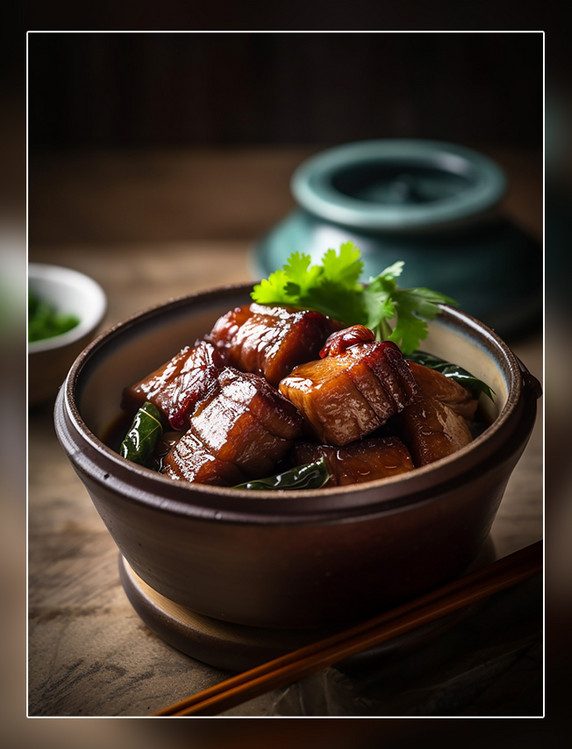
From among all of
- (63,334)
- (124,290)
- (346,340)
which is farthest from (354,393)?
(124,290)

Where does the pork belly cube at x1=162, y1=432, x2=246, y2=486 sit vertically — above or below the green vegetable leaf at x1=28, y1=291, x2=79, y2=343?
above

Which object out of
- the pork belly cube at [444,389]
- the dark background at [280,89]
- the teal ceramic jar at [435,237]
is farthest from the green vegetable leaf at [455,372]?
the dark background at [280,89]

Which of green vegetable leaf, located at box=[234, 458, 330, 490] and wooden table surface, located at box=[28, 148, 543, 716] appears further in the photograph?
Result: wooden table surface, located at box=[28, 148, 543, 716]

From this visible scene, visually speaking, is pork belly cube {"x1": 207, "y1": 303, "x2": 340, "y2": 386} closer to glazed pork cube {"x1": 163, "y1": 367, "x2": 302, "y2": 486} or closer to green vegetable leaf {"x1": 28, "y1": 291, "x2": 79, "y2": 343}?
glazed pork cube {"x1": 163, "y1": 367, "x2": 302, "y2": 486}

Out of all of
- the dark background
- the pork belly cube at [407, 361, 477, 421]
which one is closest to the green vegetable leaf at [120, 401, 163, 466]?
the pork belly cube at [407, 361, 477, 421]

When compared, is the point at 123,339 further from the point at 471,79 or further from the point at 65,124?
the point at 471,79

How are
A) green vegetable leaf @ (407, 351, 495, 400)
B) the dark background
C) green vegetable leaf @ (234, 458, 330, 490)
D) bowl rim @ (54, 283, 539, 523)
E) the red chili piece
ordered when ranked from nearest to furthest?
bowl rim @ (54, 283, 539, 523)
green vegetable leaf @ (234, 458, 330, 490)
the red chili piece
green vegetable leaf @ (407, 351, 495, 400)
the dark background
